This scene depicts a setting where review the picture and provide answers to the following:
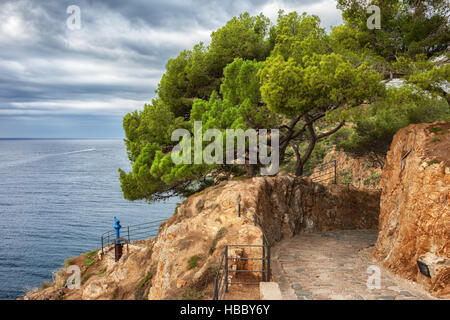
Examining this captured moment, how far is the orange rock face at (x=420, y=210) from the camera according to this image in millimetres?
7809

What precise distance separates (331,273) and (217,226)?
3.64m

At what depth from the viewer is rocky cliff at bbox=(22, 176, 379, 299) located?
9.13 m

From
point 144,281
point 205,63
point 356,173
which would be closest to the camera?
point 144,281

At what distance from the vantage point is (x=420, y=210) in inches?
336

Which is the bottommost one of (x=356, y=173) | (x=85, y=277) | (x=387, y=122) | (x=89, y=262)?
(x=85, y=277)

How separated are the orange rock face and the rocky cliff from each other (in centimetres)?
381

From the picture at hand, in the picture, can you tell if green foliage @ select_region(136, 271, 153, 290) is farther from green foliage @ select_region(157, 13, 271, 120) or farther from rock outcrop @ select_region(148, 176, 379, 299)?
green foliage @ select_region(157, 13, 271, 120)

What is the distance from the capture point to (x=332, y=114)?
42.0 ft

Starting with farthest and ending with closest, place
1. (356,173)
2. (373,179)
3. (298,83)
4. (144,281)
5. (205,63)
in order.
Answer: (356,173), (373,179), (205,63), (298,83), (144,281)

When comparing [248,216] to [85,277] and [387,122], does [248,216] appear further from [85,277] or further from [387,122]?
[85,277]

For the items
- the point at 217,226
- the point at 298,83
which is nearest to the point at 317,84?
the point at 298,83

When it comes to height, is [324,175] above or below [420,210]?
above

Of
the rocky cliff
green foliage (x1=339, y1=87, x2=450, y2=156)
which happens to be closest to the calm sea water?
the rocky cliff
